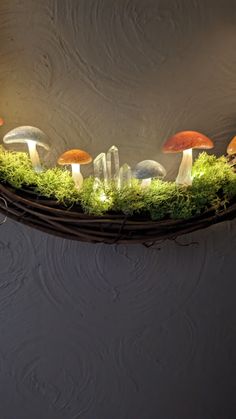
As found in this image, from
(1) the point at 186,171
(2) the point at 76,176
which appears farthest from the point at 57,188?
(1) the point at 186,171

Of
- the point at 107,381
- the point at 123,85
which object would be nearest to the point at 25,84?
the point at 123,85

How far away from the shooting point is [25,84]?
2.31ft

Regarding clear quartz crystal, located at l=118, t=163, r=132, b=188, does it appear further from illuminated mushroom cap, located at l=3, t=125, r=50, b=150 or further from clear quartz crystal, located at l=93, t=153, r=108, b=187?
illuminated mushroom cap, located at l=3, t=125, r=50, b=150

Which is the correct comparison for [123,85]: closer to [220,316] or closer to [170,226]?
[170,226]

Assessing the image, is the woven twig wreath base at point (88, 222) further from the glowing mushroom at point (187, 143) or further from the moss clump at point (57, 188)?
the glowing mushroom at point (187, 143)

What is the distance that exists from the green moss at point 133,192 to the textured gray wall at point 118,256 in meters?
0.11

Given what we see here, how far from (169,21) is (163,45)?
53mm

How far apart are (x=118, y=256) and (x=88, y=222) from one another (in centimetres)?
18

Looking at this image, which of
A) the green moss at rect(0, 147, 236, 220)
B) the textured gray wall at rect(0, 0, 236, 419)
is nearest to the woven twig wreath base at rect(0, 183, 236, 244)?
the green moss at rect(0, 147, 236, 220)

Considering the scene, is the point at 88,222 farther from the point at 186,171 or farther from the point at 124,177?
the point at 186,171

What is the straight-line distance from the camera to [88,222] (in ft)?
2.04

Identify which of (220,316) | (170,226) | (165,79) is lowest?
(220,316)

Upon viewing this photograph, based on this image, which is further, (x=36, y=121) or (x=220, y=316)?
(x=220, y=316)

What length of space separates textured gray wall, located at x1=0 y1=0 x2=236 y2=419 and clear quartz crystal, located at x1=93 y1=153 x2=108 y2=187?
0.11m
